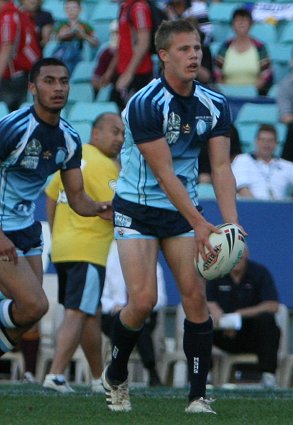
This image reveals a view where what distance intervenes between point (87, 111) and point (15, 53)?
3.16 ft

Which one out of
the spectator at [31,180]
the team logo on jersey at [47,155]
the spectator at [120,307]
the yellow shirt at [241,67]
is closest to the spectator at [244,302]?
the spectator at [120,307]

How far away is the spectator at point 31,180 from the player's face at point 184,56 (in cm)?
94

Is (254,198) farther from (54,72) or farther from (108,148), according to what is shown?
(54,72)

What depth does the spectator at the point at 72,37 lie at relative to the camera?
50.5 feet

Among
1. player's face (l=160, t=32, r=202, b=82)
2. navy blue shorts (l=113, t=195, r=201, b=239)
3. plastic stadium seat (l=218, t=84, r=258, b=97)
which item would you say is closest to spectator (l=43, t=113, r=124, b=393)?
navy blue shorts (l=113, t=195, r=201, b=239)

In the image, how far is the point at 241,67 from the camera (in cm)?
1445

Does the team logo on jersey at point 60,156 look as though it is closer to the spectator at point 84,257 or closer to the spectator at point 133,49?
the spectator at point 84,257

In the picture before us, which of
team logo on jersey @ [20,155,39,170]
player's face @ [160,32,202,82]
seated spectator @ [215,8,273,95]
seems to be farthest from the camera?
seated spectator @ [215,8,273,95]

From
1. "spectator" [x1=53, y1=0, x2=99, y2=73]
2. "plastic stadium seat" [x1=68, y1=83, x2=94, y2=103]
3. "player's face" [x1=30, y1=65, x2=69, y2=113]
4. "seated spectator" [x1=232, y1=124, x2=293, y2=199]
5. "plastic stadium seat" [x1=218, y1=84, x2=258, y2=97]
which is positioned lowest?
"player's face" [x1=30, y1=65, x2=69, y2=113]

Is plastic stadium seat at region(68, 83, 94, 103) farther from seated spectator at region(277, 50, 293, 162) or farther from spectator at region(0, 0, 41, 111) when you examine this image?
seated spectator at region(277, 50, 293, 162)

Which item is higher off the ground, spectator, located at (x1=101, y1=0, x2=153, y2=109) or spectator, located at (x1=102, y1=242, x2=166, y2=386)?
spectator, located at (x1=101, y1=0, x2=153, y2=109)

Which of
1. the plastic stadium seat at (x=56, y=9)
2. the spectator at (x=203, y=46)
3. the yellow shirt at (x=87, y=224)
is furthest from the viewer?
the plastic stadium seat at (x=56, y=9)

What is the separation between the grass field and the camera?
7.41 metres

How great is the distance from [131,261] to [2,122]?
3.88ft
